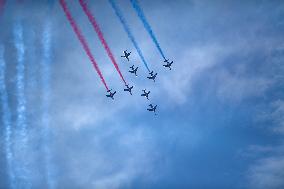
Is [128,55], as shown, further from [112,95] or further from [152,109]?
[152,109]

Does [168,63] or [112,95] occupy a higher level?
[168,63]

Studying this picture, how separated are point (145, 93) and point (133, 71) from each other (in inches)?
202

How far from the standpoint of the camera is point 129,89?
206ft

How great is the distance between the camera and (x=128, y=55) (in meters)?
60.1

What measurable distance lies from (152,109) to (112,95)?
959cm

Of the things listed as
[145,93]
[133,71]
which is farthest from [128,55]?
[145,93]

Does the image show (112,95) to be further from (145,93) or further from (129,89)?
(145,93)

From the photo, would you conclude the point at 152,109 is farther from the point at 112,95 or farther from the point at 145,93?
the point at 112,95

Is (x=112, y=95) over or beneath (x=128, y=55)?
beneath

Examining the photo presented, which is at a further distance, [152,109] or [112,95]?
[152,109]

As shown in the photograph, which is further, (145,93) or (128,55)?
(145,93)

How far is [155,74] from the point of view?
63.5m

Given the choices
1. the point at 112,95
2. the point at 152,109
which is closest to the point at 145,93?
the point at 152,109

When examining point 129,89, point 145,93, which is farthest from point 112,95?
point 145,93
